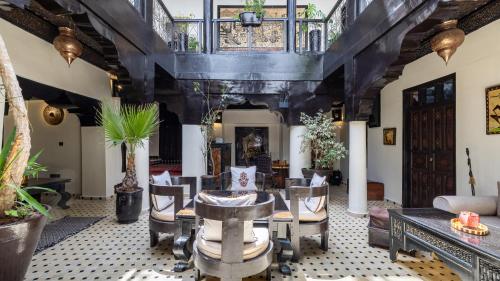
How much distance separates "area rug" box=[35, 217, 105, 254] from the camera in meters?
3.70

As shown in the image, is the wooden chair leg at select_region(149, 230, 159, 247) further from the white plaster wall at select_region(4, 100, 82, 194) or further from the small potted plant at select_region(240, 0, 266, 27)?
the small potted plant at select_region(240, 0, 266, 27)

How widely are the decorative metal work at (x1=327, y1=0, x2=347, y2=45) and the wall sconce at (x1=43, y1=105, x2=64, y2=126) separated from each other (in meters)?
6.47

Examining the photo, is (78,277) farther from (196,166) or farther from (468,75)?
(468,75)

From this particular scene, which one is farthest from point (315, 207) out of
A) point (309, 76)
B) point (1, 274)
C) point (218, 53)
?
point (218, 53)

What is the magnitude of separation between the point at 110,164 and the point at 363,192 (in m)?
5.58

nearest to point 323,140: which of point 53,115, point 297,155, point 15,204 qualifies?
point 297,155

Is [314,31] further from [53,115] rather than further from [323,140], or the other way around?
[53,115]

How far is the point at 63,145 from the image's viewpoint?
6.77m

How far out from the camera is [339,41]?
16.5 feet

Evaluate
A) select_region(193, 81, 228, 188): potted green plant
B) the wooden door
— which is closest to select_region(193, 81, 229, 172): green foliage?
select_region(193, 81, 228, 188): potted green plant

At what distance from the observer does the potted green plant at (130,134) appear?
13.8 ft

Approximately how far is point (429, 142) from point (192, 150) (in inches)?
192

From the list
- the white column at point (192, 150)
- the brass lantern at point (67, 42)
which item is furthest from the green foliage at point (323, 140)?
the brass lantern at point (67, 42)

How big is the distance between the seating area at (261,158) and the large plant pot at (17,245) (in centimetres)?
1
